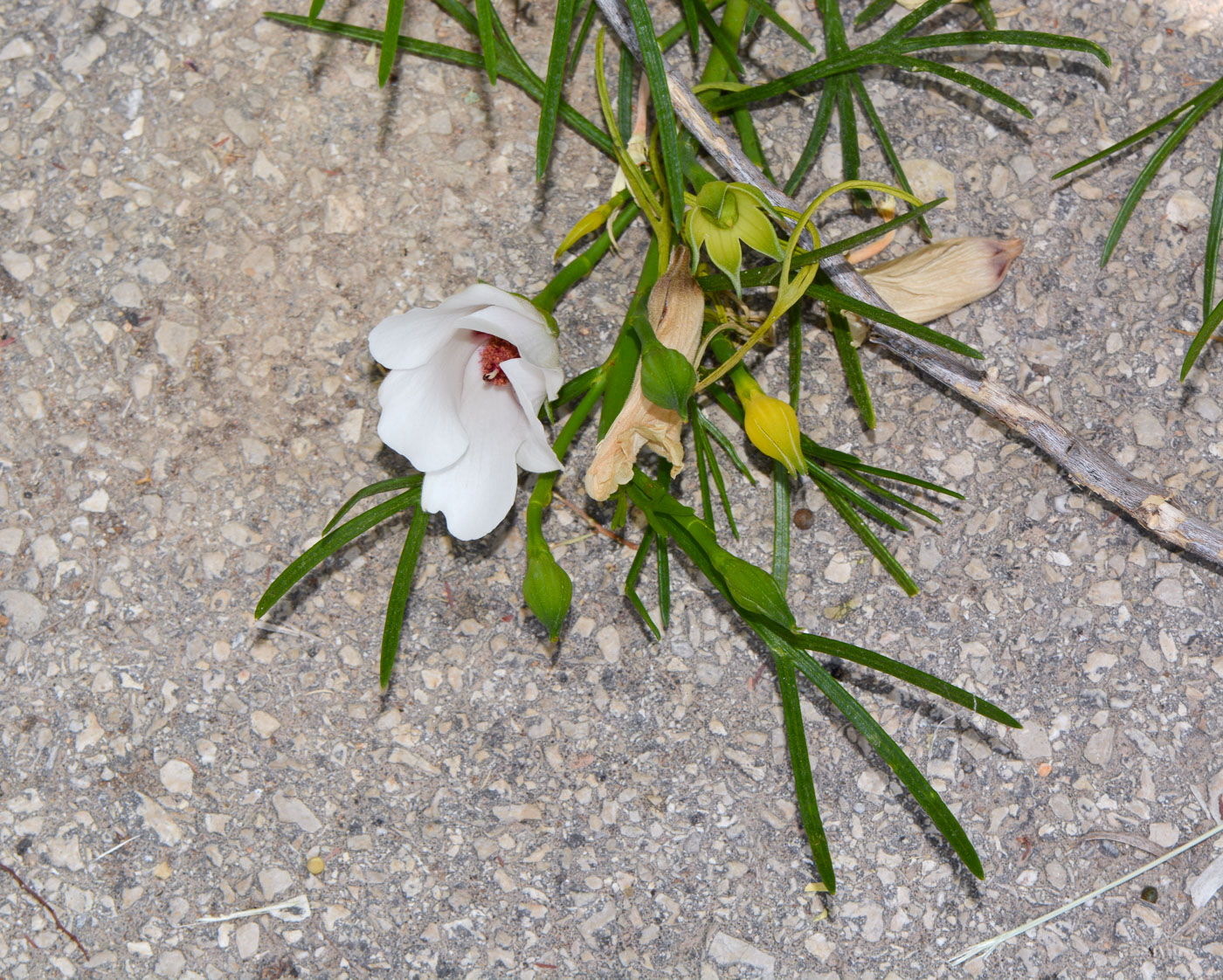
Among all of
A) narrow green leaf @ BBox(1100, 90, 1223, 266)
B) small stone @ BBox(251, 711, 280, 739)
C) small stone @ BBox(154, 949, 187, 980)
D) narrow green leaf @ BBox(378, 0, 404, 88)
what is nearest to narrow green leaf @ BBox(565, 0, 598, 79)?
narrow green leaf @ BBox(378, 0, 404, 88)

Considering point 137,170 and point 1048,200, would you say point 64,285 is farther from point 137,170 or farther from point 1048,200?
point 1048,200

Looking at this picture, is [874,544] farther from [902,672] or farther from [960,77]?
[960,77]

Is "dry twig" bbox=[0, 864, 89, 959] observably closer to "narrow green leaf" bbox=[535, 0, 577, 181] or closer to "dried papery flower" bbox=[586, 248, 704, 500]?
"dried papery flower" bbox=[586, 248, 704, 500]

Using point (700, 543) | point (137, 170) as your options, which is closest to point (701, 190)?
point (700, 543)

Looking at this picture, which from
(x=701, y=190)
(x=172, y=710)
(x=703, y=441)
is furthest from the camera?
(x=172, y=710)

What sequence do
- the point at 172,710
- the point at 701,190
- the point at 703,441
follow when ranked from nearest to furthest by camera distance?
1. the point at 701,190
2. the point at 703,441
3. the point at 172,710

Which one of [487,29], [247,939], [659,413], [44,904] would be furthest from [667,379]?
[44,904]

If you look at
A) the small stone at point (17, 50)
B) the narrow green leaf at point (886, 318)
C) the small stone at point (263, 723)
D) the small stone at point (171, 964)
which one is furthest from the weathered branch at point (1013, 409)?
the small stone at point (171, 964)

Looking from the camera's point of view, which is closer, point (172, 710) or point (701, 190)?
point (701, 190)
